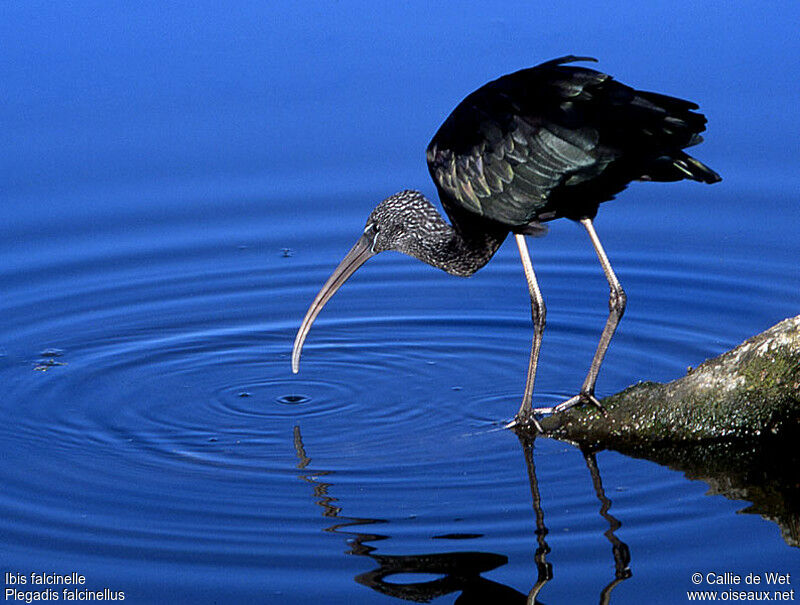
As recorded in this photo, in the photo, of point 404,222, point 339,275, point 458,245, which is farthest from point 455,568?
point 339,275

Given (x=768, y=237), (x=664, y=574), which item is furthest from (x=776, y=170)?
(x=664, y=574)

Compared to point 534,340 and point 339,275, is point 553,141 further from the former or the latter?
point 339,275

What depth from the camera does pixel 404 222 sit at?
32.8ft

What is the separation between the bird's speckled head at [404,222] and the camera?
993 centimetres

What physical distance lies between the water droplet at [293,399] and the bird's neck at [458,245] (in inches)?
50.0

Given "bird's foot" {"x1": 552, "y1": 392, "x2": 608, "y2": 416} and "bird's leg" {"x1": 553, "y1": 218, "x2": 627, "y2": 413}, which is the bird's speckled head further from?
"bird's foot" {"x1": 552, "y1": 392, "x2": 608, "y2": 416}

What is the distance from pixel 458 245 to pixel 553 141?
1249mm

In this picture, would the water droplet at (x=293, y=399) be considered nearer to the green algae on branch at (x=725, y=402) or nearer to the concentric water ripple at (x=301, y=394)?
the concentric water ripple at (x=301, y=394)

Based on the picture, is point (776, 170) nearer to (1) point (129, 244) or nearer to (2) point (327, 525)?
(1) point (129, 244)

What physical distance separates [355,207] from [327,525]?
17.7 feet

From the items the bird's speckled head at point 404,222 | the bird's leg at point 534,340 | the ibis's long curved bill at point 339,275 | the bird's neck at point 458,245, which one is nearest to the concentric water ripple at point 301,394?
the bird's leg at point 534,340

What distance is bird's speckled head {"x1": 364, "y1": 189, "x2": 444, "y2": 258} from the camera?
9.93 meters

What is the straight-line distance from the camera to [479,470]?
27.1 ft

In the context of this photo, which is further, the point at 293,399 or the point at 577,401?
the point at 293,399
